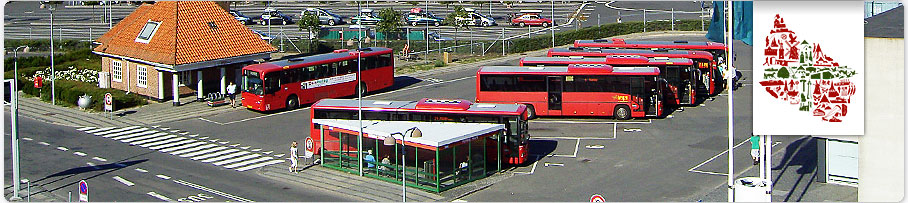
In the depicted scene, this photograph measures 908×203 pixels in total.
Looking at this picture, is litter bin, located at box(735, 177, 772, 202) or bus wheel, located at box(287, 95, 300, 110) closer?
litter bin, located at box(735, 177, 772, 202)

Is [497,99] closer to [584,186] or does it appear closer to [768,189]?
[584,186]

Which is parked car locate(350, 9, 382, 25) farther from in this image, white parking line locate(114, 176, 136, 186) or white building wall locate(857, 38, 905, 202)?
white building wall locate(857, 38, 905, 202)

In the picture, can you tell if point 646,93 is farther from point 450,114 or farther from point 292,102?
point 292,102

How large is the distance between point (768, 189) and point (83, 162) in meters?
25.6

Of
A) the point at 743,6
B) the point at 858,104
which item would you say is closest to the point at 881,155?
the point at 858,104

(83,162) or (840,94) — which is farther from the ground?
(840,94)

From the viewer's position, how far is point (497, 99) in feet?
172

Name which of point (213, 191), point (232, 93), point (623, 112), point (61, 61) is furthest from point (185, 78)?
point (623, 112)

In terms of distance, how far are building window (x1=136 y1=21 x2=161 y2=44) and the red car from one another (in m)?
37.6

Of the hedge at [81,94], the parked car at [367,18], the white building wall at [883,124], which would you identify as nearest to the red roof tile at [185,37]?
the hedge at [81,94]

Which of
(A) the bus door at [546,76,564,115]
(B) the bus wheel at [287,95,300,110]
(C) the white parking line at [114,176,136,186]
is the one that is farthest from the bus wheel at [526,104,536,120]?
(C) the white parking line at [114,176,136,186]

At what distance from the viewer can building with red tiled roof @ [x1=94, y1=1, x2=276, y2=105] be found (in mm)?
57750

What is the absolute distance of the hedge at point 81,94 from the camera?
56.4 meters

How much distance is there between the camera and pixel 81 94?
5750 cm
